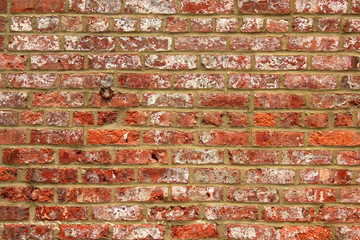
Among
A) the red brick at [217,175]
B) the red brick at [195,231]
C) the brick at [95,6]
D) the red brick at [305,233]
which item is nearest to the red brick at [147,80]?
the brick at [95,6]

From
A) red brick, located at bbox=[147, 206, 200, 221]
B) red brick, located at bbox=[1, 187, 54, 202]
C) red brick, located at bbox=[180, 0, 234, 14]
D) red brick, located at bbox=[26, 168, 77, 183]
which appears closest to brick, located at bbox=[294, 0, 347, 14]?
red brick, located at bbox=[180, 0, 234, 14]

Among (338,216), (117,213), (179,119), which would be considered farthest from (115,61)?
(338,216)

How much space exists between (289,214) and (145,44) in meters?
1.11

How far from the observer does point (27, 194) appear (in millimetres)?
1418

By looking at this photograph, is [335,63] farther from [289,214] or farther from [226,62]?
[289,214]

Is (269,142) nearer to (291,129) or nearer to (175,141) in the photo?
(291,129)

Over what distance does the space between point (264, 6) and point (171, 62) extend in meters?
0.54

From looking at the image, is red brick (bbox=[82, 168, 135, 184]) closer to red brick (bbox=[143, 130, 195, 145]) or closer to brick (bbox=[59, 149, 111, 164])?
brick (bbox=[59, 149, 111, 164])

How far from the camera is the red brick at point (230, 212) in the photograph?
55.5 inches

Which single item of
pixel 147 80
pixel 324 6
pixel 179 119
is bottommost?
pixel 179 119

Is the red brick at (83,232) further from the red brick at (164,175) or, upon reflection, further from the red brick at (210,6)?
the red brick at (210,6)

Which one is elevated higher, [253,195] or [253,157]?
[253,157]

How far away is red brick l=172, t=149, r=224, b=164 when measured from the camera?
1.41 metres

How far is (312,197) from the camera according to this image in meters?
1.41
